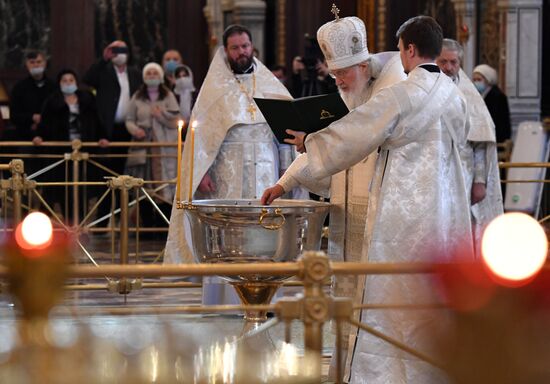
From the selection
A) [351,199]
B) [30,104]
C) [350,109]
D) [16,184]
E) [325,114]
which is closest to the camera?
[325,114]

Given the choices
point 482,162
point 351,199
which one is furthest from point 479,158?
point 351,199

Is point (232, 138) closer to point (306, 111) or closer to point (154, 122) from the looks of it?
point (306, 111)

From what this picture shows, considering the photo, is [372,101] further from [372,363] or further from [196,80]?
[196,80]

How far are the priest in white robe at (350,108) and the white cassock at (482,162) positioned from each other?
6.56 feet

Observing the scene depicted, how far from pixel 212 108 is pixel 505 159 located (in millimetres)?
3978

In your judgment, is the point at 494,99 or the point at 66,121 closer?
the point at 494,99

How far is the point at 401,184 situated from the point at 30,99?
7.43m

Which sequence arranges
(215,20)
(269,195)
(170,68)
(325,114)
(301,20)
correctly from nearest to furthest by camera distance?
1. (325,114)
2. (269,195)
3. (170,68)
4. (301,20)
5. (215,20)

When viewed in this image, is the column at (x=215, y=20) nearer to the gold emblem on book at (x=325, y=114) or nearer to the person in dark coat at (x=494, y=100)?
the person in dark coat at (x=494, y=100)

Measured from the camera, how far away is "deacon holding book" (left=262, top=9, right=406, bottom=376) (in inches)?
237

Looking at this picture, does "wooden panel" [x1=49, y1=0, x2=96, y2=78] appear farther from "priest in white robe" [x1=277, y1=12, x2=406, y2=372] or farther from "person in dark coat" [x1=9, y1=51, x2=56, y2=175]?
"priest in white robe" [x1=277, y1=12, x2=406, y2=372]

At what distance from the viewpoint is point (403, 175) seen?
5832mm

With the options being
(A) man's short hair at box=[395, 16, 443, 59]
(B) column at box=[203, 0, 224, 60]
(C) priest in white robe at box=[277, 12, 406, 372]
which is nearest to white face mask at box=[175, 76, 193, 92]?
(B) column at box=[203, 0, 224, 60]

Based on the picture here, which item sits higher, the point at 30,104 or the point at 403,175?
the point at 30,104
